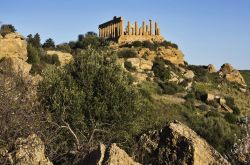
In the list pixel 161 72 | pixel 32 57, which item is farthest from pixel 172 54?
pixel 32 57

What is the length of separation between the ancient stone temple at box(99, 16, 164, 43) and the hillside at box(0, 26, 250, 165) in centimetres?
2096

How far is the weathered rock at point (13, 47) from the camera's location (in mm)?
52312

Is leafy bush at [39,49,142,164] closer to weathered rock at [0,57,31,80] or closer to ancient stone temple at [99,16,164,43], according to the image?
weathered rock at [0,57,31,80]

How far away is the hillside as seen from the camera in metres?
9.42

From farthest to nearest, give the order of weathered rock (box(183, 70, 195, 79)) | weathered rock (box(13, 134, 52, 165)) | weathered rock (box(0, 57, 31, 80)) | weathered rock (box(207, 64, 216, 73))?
weathered rock (box(207, 64, 216, 73)), weathered rock (box(183, 70, 195, 79)), weathered rock (box(0, 57, 31, 80)), weathered rock (box(13, 134, 52, 165))

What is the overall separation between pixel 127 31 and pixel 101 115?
7557 centimetres

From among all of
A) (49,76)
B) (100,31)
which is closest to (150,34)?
(100,31)

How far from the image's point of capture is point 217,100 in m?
68.3

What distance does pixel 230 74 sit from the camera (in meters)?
96.7

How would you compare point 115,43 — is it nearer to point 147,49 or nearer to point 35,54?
point 147,49

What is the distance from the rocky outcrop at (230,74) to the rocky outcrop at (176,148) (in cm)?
8409

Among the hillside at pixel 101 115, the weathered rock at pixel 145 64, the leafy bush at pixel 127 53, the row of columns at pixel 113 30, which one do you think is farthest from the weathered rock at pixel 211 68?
the hillside at pixel 101 115

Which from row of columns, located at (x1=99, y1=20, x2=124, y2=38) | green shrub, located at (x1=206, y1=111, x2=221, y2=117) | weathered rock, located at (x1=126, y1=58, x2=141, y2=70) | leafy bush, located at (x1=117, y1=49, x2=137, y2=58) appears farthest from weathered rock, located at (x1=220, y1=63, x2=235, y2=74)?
green shrub, located at (x1=206, y1=111, x2=221, y2=117)

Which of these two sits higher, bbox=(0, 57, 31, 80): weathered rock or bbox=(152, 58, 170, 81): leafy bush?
bbox=(0, 57, 31, 80): weathered rock
